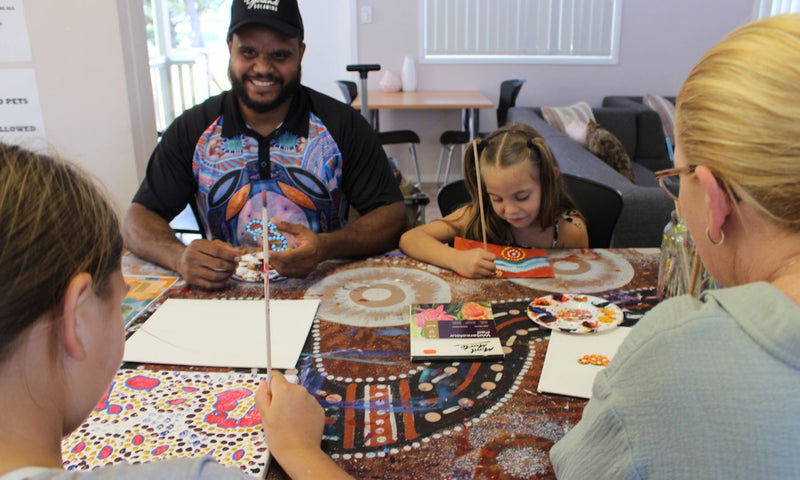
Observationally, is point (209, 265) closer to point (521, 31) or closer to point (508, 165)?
point (508, 165)

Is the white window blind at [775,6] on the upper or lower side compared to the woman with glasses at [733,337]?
upper

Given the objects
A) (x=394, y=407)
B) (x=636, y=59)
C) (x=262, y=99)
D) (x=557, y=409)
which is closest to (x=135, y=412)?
(x=394, y=407)

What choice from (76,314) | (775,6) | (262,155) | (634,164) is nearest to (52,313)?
(76,314)

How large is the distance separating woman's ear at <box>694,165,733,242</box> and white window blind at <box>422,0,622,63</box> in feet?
16.7

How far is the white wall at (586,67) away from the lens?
551 centimetres

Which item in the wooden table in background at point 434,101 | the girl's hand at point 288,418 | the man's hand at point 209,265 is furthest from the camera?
the wooden table in background at point 434,101

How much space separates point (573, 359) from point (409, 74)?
465 cm

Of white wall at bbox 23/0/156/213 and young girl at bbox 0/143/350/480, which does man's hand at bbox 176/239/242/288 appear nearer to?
white wall at bbox 23/0/156/213

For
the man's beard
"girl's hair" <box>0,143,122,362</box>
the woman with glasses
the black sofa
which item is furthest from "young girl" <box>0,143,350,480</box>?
the black sofa

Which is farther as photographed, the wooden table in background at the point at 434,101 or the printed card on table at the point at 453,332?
the wooden table in background at the point at 434,101

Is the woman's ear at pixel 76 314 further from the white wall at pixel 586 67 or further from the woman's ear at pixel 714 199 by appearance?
the white wall at pixel 586 67

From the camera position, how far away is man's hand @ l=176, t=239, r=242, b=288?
4.52 ft

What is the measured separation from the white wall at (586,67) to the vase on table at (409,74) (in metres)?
0.12

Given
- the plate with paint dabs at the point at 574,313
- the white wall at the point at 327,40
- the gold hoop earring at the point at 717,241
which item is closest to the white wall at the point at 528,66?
the white wall at the point at 327,40
